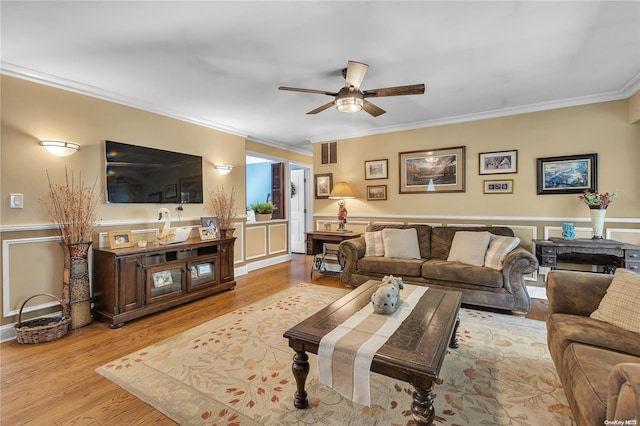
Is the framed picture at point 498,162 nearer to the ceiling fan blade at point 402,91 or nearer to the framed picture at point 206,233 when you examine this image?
the ceiling fan blade at point 402,91

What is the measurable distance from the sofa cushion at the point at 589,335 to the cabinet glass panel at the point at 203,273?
3.54 meters

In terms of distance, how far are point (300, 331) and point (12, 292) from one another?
2916mm

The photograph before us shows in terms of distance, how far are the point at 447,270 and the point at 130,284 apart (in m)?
3.46

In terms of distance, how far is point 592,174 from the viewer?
3488 mm

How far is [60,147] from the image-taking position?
2877 mm

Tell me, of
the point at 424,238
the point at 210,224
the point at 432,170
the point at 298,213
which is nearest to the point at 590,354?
the point at 424,238

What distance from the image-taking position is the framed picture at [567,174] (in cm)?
350

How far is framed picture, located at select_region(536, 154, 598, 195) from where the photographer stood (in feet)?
11.5

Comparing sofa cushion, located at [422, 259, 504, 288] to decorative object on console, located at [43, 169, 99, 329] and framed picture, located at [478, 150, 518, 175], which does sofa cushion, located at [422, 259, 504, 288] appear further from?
decorative object on console, located at [43, 169, 99, 329]

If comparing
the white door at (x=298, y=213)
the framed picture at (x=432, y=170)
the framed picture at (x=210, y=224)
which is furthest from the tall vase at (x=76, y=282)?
the white door at (x=298, y=213)

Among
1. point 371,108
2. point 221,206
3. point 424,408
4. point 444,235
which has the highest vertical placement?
point 371,108

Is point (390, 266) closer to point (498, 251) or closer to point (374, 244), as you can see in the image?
point (374, 244)

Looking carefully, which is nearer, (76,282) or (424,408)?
(424,408)

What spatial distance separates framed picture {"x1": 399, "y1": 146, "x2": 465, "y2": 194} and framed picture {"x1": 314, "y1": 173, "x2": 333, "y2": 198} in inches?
52.9
